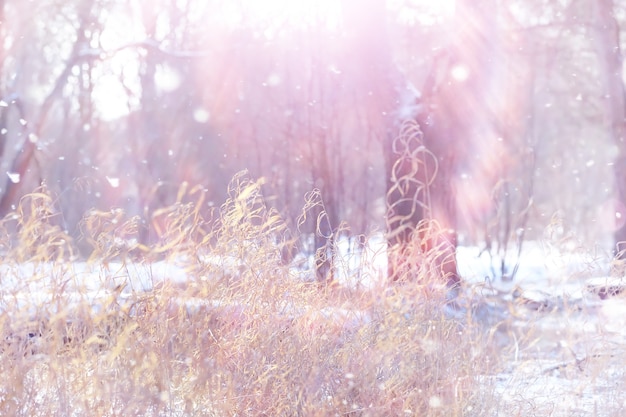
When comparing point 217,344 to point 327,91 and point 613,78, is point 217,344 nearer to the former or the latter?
point 327,91

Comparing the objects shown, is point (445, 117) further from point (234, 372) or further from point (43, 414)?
point (43, 414)

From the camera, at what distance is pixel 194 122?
13.4 metres

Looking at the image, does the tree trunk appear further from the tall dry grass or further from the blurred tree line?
the tall dry grass

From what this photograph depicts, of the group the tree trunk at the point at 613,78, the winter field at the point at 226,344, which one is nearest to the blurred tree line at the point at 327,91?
the tree trunk at the point at 613,78

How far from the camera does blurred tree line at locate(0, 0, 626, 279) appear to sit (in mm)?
8602

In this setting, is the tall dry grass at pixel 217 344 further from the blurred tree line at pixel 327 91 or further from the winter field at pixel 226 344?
the blurred tree line at pixel 327 91

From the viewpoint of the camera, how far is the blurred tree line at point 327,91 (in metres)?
8.60

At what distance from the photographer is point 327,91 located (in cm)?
1055

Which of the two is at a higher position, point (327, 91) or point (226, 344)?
point (327, 91)

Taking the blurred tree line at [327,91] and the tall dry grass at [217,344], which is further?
the blurred tree line at [327,91]

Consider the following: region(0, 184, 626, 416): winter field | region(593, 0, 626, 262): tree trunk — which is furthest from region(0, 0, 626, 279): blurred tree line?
region(0, 184, 626, 416): winter field

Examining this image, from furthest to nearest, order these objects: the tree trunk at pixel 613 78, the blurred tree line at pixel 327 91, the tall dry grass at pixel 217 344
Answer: the tree trunk at pixel 613 78 < the blurred tree line at pixel 327 91 < the tall dry grass at pixel 217 344

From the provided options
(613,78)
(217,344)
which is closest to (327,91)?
(613,78)

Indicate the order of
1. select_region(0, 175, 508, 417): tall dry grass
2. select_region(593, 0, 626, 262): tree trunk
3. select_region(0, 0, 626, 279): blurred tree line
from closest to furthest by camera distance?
select_region(0, 175, 508, 417): tall dry grass
select_region(0, 0, 626, 279): blurred tree line
select_region(593, 0, 626, 262): tree trunk
